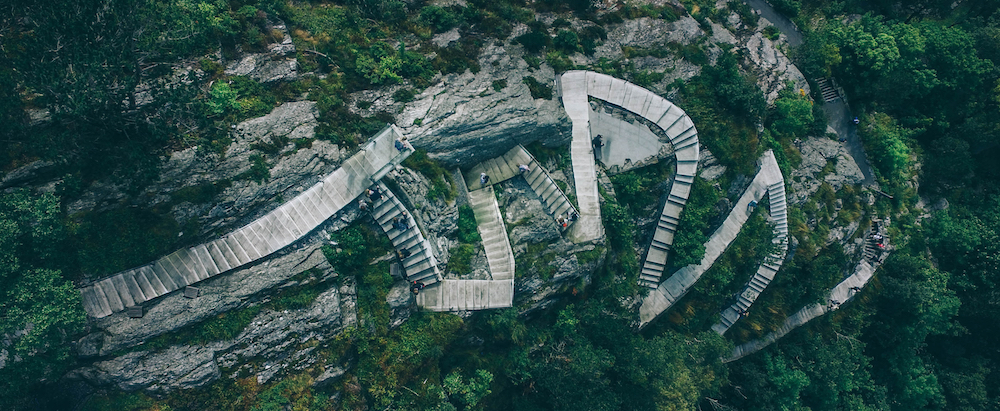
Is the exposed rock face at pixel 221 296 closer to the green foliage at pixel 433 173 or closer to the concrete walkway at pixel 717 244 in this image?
the green foliage at pixel 433 173

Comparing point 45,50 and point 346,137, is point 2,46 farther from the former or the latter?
point 346,137

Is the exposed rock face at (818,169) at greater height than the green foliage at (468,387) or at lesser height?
greater

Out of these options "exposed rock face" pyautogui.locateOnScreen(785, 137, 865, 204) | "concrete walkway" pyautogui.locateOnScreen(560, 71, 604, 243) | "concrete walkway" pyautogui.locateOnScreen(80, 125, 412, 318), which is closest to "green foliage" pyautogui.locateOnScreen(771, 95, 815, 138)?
"exposed rock face" pyautogui.locateOnScreen(785, 137, 865, 204)

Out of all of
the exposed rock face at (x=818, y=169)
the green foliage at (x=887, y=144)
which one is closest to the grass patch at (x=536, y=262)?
the exposed rock face at (x=818, y=169)

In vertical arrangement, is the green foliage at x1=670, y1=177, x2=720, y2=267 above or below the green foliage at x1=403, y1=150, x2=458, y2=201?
below

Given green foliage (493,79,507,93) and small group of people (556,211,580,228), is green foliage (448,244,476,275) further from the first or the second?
green foliage (493,79,507,93)
